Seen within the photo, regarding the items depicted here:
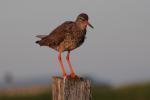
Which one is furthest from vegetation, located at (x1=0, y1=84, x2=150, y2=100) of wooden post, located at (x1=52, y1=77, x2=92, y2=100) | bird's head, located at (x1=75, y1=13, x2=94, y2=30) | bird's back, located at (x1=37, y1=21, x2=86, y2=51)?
wooden post, located at (x1=52, y1=77, x2=92, y2=100)

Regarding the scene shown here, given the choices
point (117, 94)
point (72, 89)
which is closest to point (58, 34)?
point (72, 89)

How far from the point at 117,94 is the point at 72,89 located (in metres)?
20.6

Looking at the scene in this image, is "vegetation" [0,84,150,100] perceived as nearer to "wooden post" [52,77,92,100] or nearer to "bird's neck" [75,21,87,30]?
"bird's neck" [75,21,87,30]

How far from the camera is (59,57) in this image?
13.1 m

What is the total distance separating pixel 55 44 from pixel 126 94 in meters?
16.1

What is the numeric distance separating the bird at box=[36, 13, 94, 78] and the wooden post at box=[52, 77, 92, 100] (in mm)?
3837

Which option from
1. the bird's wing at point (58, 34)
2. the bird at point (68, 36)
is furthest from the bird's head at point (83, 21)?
the bird's wing at point (58, 34)

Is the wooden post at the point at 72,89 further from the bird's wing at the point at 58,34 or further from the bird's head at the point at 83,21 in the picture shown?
the bird's head at the point at 83,21

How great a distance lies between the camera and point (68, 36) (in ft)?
44.6

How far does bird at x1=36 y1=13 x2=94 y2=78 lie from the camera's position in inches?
527

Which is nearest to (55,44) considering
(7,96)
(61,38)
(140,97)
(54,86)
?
(61,38)

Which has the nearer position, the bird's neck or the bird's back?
the bird's back

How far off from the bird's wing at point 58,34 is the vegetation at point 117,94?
15200mm

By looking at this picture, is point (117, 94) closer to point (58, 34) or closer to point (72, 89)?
point (58, 34)
